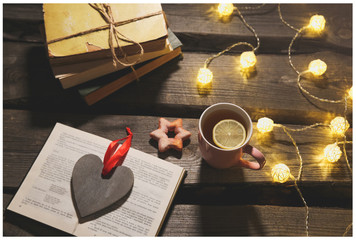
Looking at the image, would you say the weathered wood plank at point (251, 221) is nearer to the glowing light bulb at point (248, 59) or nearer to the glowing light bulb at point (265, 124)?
the glowing light bulb at point (265, 124)

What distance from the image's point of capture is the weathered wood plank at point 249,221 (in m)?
0.89

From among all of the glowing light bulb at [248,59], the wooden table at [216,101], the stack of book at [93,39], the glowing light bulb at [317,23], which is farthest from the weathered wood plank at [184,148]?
the glowing light bulb at [317,23]

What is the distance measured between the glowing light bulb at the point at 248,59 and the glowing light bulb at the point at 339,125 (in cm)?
29

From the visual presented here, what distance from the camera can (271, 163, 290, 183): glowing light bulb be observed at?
0.89 m

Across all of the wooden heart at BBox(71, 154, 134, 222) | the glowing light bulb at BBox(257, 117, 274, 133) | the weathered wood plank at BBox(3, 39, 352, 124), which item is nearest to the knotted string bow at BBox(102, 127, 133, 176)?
the wooden heart at BBox(71, 154, 134, 222)

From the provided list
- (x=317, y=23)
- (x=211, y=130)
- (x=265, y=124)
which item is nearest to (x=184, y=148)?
(x=211, y=130)

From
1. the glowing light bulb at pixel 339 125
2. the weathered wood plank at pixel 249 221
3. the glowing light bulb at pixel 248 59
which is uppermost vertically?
the glowing light bulb at pixel 339 125

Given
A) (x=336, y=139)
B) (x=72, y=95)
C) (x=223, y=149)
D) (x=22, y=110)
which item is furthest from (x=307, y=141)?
(x=22, y=110)

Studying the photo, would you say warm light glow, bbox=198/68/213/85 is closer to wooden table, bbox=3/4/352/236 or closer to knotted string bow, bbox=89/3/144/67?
wooden table, bbox=3/4/352/236

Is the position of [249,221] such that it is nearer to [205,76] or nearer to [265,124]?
[265,124]

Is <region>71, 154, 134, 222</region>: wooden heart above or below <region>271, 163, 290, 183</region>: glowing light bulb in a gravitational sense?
below

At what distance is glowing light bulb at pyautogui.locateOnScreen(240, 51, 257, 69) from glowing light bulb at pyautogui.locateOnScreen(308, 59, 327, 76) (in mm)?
176

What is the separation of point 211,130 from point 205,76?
0.21 metres

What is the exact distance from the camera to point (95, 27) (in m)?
0.90
